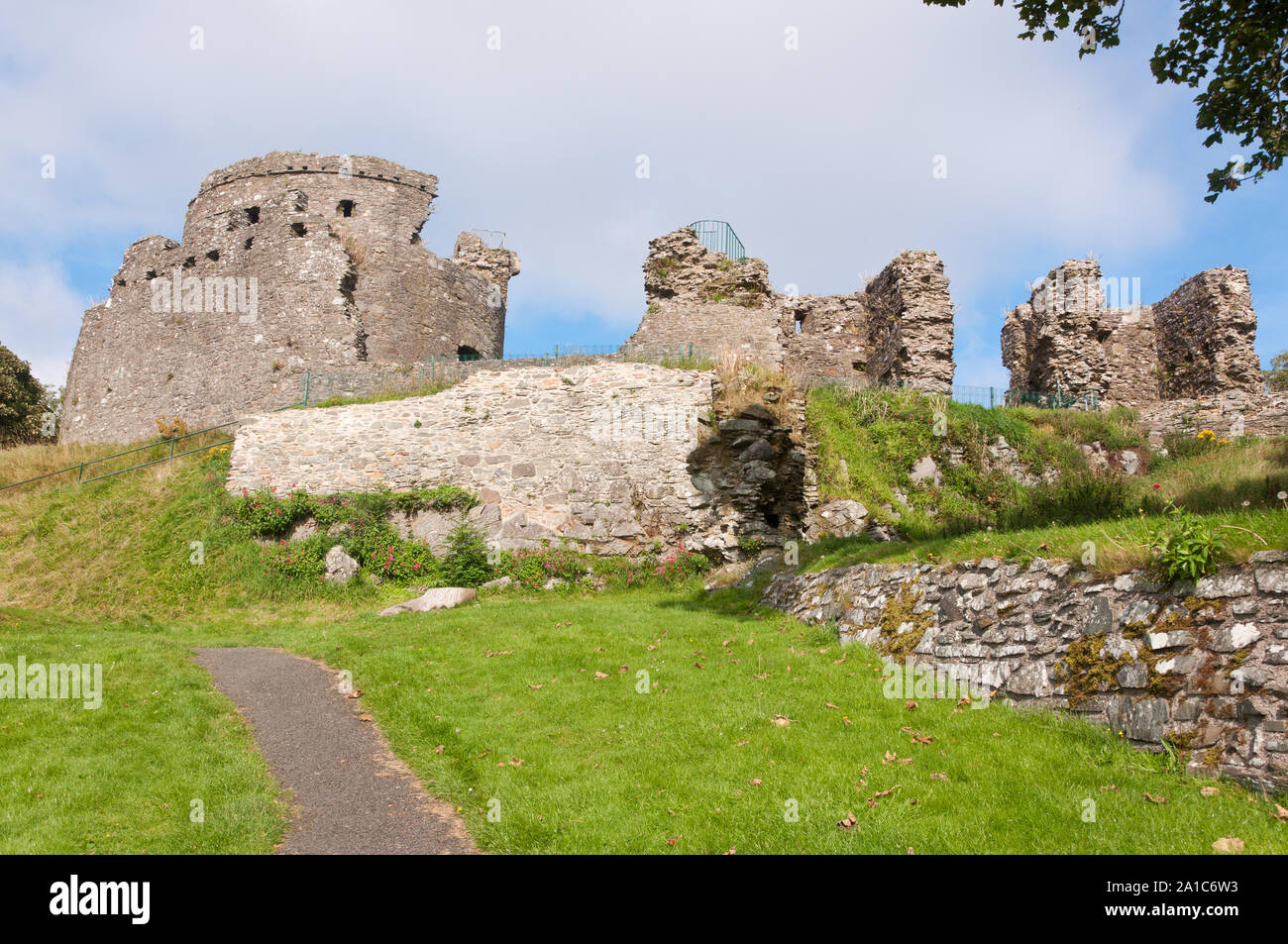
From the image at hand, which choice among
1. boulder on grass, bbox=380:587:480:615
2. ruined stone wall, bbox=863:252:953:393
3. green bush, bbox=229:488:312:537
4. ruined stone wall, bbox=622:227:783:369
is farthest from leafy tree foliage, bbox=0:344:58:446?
ruined stone wall, bbox=863:252:953:393

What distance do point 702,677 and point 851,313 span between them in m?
20.1

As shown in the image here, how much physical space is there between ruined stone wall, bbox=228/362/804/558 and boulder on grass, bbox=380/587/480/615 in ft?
8.25

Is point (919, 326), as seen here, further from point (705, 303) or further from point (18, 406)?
point (18, 406)

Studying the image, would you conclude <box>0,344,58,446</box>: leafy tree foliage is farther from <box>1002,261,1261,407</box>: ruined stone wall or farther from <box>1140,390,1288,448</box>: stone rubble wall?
<box>1140,390,1288,448</box>: stone rubble wall

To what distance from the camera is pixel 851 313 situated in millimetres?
26141

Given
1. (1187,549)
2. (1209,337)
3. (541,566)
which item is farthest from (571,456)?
(1209,337)

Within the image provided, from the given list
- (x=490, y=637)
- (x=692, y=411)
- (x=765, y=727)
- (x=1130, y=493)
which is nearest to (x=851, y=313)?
(x=692, y=411)

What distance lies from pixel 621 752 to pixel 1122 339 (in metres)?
26.1

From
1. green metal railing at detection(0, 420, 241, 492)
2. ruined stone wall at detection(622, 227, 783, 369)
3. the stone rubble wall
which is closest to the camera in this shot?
green metal railing at detection(0, 420, 241, 492)

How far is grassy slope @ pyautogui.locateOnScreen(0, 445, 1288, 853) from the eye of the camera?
17.9ft

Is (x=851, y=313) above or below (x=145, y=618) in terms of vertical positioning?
above

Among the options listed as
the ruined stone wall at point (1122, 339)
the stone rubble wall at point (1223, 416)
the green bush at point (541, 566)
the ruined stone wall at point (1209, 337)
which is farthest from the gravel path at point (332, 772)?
the ruined stone wall at point (1209, 337)

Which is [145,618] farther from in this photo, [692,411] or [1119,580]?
[1119,580]

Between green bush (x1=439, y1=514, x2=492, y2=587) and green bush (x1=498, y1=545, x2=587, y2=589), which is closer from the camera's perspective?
green bush (x1=498, y1=545, x2=587, y2=589)
